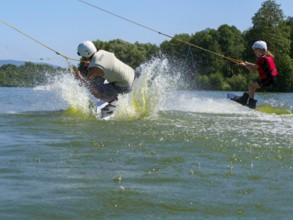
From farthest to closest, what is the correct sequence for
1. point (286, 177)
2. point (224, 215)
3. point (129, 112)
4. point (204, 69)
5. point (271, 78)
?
point (204, 69), point (129, 112), point (271, 78), point (286, 177), point (224, 215)

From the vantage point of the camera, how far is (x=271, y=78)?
1247 cm

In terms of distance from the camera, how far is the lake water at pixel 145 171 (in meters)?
4.70

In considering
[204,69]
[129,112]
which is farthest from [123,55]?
[129,112]

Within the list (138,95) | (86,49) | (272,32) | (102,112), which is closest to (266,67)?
(138,95)

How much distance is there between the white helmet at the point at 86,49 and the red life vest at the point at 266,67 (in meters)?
3.96

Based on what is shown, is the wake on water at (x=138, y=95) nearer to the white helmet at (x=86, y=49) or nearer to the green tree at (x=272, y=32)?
the white helmet at (x=86, y=49)

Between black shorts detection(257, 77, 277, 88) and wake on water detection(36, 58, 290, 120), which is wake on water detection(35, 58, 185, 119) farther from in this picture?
black shorts detection(257, 77, 277, 88)

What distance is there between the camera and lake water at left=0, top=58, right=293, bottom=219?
4699 millimetres

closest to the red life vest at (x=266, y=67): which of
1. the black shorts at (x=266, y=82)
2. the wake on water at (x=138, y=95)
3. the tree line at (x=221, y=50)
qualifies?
the black shorts at (x=266, y=82)

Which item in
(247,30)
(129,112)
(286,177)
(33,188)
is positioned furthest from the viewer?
(247,30)

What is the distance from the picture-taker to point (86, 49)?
1225 centimetres

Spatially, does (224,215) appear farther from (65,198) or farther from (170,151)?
(170,151)

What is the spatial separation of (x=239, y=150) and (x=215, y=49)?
74546 mm

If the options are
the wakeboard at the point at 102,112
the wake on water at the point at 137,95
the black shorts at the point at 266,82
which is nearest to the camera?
the black shorts at the point at 266,82
